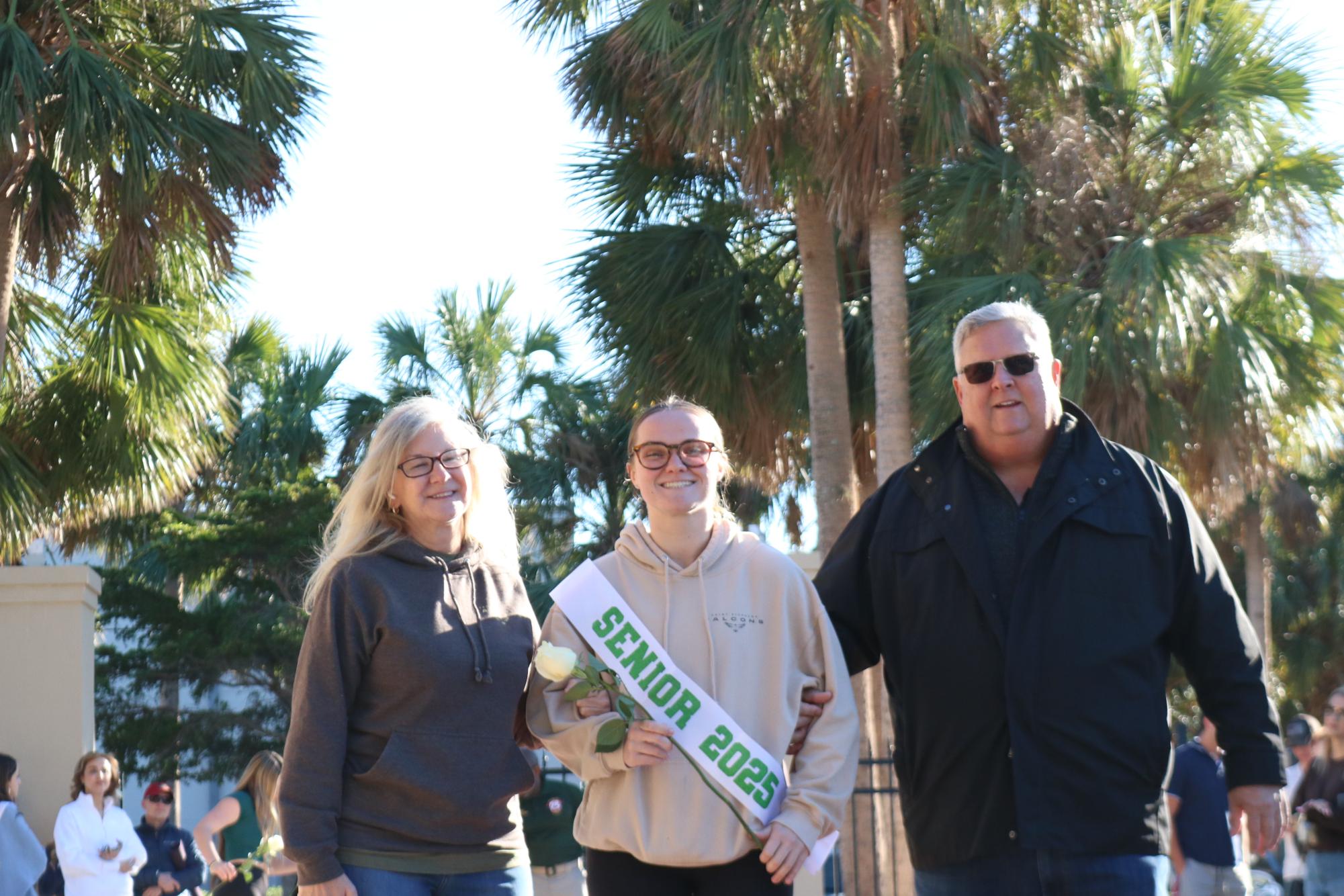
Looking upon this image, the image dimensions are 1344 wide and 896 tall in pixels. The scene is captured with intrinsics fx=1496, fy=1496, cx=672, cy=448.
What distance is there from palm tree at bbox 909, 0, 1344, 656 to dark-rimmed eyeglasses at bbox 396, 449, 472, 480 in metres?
6.29

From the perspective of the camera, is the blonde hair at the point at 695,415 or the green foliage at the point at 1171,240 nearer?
the blonde hair at the point at 695,415

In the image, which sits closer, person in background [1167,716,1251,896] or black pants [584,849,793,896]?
black pants [584,849,793,896]

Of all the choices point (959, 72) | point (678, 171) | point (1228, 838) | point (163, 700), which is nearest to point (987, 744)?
point (1228, 838)

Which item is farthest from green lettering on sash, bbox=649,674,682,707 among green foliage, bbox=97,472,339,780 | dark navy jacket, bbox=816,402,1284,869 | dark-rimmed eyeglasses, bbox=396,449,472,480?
green foliage, bbox=97,472,339,780

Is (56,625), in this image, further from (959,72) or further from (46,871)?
(959,72)

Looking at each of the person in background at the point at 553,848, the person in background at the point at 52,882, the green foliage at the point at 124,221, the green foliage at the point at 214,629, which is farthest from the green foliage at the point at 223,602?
the person in background at the point at 553,848

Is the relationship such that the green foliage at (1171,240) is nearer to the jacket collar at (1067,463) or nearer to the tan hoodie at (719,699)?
the jacket collar at (1067,463)

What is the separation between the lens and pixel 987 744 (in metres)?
3.16

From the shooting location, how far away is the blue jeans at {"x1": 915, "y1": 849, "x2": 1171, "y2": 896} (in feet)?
10.0

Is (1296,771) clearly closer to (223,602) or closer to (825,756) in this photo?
(825,756)

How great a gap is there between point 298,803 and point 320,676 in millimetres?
258

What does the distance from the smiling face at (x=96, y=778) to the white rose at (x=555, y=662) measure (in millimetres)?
6017

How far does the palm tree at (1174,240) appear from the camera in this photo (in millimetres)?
9109

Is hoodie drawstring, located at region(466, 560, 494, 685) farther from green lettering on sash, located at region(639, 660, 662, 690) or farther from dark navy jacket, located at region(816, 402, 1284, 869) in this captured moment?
dark navy jacket, located at region(816, 402, 1284, 869)
